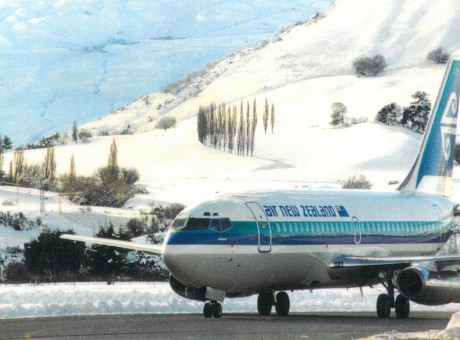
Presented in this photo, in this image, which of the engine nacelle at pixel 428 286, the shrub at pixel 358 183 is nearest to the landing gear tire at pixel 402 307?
the engine nacelle at pixel 428 286

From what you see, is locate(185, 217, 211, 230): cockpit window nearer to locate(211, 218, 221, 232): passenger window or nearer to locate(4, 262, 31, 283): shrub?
locate(211, 218, 221, 232): passenger window

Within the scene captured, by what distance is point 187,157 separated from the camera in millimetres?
164750

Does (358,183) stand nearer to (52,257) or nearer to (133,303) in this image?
(52,257)

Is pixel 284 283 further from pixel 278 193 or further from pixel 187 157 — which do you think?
pixel 187 157

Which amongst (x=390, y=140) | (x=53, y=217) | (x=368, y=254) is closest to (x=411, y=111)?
(x=390, y=140)

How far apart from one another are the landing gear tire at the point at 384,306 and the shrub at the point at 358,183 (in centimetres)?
8303

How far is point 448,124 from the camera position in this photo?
4734cm

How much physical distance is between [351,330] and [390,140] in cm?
13299

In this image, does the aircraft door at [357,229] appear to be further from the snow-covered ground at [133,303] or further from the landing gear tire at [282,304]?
the landing gear tire at [282,304]

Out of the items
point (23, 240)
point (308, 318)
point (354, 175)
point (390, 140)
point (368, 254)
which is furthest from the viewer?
point (390, 140)

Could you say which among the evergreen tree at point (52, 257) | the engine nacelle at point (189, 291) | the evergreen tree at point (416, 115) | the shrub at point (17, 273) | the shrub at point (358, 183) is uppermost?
the evergreen tree at point (416, 115)

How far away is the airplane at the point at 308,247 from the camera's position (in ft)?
114

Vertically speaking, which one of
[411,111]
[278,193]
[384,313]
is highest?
[411,111]

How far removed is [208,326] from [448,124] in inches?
734
